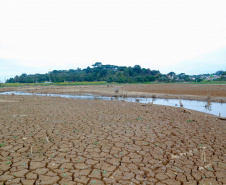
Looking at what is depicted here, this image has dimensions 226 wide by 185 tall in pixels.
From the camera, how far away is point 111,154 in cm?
443

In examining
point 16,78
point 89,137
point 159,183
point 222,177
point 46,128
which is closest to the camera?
point 159,183

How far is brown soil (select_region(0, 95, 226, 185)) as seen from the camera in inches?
135

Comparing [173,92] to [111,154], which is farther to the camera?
[173,92]

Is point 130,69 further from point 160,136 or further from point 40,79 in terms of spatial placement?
point 160,136

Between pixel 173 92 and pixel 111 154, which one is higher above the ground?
pixel 173 92

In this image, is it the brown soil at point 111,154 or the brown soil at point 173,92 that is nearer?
the brown soil at point 111,154

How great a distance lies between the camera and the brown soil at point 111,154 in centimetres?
343

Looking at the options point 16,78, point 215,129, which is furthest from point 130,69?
point 215,129

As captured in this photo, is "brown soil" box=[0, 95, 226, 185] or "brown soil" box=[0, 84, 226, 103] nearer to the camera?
"brown soil" box=[0, 95, 226, 185]

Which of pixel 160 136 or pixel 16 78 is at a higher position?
pixel 16 78

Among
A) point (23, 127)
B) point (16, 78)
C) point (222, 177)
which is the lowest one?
point (222, 177)

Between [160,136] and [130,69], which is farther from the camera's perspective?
[130,69]

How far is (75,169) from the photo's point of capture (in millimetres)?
3697

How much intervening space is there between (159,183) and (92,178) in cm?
131
